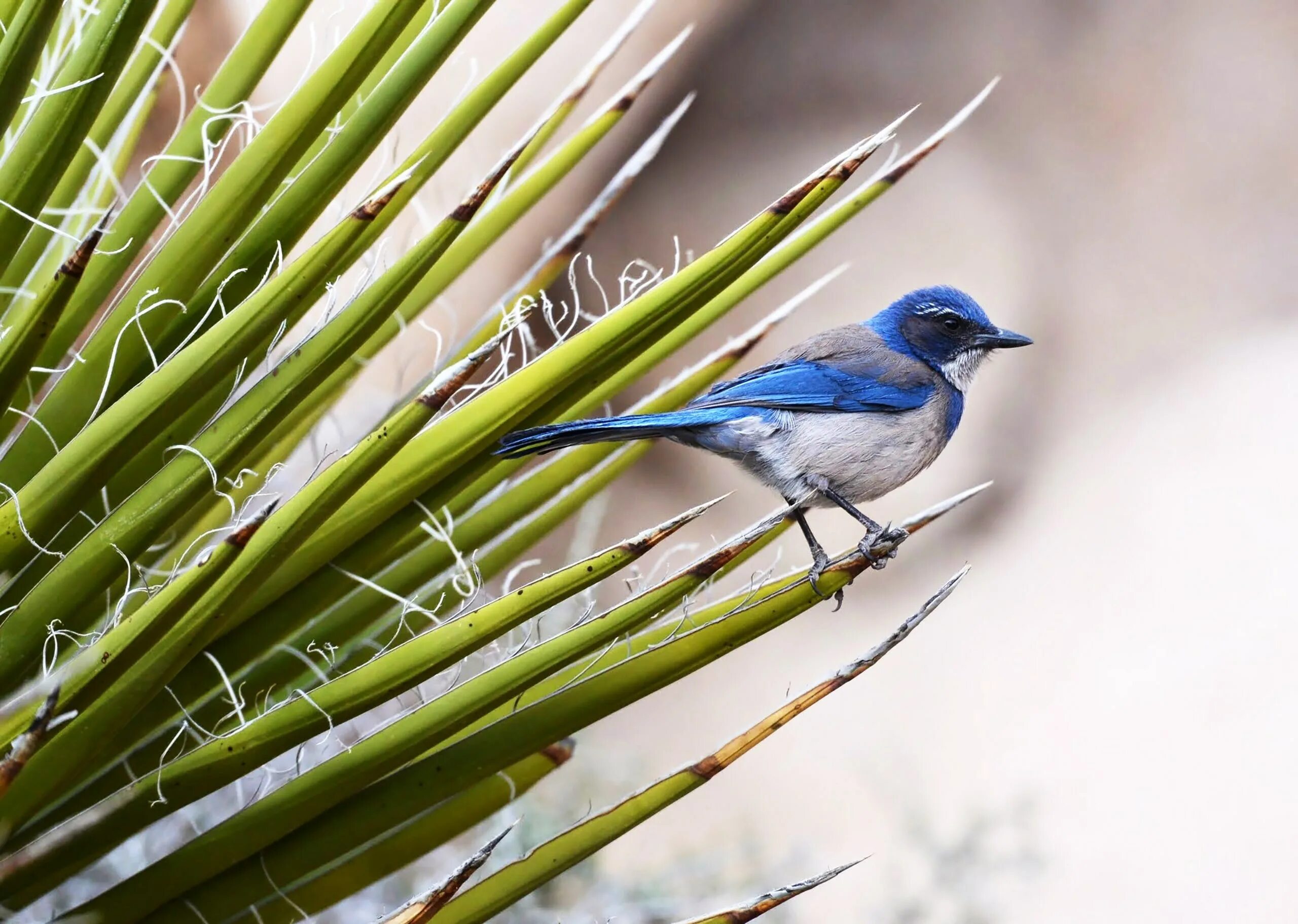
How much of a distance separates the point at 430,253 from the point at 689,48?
10.2 feet

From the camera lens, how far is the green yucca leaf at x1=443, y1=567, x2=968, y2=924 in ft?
3.35

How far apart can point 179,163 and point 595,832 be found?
0.86 meters

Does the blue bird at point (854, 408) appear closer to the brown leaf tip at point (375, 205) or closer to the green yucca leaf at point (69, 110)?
the brown leaf tip at point (375, 205)

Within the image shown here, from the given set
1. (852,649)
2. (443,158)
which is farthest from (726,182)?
(443,158)

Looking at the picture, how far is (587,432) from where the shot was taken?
1.07 metres

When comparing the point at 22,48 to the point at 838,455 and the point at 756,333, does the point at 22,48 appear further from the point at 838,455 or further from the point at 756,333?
the point at 838,455

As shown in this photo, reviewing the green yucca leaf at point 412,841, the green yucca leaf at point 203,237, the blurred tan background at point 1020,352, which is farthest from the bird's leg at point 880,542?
the blurred tan background at point 1020,352

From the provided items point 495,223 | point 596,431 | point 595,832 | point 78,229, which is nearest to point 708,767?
point 595,832

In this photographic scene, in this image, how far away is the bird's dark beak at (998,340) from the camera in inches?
58.7

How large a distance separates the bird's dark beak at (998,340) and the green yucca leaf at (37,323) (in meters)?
1.16

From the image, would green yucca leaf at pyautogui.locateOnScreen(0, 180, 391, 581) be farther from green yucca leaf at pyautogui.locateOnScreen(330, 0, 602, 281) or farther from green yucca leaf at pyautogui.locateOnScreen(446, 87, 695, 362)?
green yucca leaf at pyautogui.locateOnScreen(446, 87, 695, 362)

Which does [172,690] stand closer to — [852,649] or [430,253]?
[430,253]

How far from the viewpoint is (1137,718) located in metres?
3.38

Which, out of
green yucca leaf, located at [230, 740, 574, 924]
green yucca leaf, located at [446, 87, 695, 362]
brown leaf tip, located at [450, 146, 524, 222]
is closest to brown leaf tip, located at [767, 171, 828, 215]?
brown leaf tip, located at [450, 146, 524, 222]
